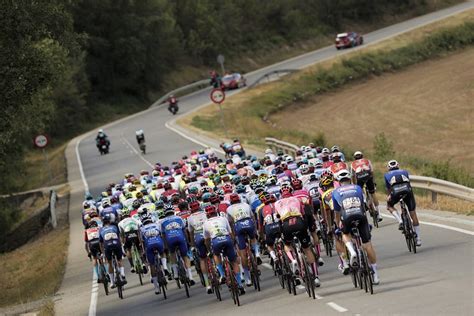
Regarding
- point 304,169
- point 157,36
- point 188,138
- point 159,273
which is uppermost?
point 157,36

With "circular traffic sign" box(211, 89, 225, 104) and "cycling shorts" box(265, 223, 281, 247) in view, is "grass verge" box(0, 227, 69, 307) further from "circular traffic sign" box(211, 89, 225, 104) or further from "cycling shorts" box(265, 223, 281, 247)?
"circular traffic sign" box(211, 89, 225, 104)

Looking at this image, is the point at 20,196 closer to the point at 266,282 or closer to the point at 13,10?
the point at 13,10

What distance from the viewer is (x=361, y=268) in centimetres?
1692

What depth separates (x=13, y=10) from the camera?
26.8 m

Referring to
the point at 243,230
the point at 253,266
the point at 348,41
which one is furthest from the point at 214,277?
the point at 348,41

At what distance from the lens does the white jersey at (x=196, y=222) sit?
20.7m

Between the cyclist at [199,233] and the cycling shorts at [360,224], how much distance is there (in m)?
4.07

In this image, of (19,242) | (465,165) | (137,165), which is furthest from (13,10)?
(137,165)

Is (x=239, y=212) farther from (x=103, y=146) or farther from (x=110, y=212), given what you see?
(x=103, y=146)

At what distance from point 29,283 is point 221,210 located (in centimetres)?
1160

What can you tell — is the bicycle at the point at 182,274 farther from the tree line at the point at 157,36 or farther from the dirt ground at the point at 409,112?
the tree line at the point at 157,36

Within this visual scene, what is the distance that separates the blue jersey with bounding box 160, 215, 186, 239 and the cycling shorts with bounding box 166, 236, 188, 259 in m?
0.06

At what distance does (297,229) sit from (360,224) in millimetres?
1305

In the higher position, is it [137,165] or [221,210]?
[137,165]
